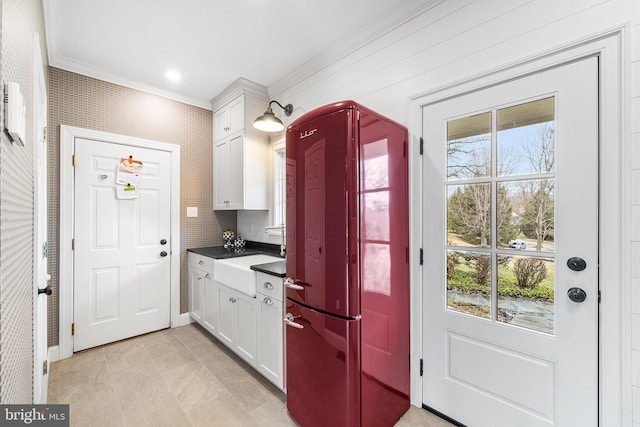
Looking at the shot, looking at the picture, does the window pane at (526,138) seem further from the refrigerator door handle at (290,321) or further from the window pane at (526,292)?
the refrigerator door handle at (290,321)

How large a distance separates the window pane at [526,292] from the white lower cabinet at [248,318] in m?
1.32

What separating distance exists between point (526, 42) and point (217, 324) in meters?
3.08

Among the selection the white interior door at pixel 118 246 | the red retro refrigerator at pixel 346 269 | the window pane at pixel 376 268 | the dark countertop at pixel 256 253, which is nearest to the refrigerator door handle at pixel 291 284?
the red retro refrigerator at pixel 346 269

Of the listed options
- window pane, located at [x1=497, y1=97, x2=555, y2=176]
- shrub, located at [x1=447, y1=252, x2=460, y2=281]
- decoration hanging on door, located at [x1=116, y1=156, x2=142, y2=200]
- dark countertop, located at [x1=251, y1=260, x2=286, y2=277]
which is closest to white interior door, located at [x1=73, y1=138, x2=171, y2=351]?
decoration hanging on door, located at [x1=116, y1=156, x2=142, y2=200]

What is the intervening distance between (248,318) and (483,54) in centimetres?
237

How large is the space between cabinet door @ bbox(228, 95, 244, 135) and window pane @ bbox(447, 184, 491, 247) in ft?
7.24

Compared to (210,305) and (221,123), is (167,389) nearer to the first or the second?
(210,305)

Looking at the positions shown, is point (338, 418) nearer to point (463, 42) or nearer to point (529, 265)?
point (529, 265)

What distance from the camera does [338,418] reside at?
1.44 metres

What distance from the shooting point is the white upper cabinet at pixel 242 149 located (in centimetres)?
294

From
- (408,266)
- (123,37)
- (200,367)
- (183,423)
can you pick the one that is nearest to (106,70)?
(123,37)

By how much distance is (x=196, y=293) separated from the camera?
3102mm

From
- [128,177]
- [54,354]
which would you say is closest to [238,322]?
[54,354]

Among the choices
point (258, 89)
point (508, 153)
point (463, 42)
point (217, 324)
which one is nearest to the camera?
point (508, 153)
